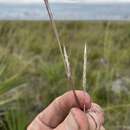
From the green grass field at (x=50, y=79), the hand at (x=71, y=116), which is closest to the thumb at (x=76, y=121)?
the hand at (x=71, y=116)

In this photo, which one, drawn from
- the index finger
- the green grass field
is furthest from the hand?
the green grass field

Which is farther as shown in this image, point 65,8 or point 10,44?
point 10,44

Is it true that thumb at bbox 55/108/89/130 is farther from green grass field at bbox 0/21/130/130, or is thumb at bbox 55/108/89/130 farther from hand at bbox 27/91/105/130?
green grass field at bbox 0/21/130/130

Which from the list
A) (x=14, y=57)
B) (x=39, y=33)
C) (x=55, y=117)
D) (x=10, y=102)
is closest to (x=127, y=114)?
(x=10, y=102)

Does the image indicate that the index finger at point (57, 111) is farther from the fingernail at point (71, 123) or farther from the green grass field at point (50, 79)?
the green grass field at point (50, 79)

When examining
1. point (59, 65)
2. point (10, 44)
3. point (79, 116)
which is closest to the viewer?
point (79, 116)

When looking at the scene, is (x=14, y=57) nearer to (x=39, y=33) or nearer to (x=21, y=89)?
(x=21, y=89)

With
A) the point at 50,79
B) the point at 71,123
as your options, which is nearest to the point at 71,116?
the point at 71,123

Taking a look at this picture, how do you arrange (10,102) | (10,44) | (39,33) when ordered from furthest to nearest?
(39,33) < (10,44) < (10,102)
